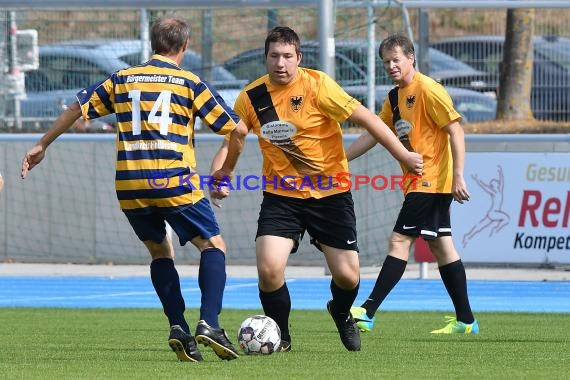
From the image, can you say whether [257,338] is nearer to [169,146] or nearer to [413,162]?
[169,146]

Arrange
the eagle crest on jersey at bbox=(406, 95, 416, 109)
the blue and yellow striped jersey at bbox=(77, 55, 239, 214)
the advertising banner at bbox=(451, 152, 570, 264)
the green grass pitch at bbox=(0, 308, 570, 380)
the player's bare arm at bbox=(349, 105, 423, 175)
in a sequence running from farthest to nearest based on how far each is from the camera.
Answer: the advertising banner at bbox=(451, 152, 570, 264), the eagle crest on jersey at bbox=(406, 95, 416, 109), the player's bare arm at bbox=(349, 105, 423, 175), the blue and yellow striped jersey at bbox=(77, 55, 239, 214), the green grass pitch at bbox=(0, 308, 570, 380)

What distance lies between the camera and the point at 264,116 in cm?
806

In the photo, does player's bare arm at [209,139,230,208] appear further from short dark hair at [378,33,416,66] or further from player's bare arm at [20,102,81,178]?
short dark hair at [378,33,416,66]

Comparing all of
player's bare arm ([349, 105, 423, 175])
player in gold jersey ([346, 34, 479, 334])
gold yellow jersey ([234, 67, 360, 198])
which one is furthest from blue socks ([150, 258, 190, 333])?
player in gold jersey ([346, 34, 479, 334])

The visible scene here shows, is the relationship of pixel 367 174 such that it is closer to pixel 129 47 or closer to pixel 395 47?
pixel 129 47

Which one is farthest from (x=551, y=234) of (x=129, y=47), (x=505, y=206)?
(x=129, y=47)

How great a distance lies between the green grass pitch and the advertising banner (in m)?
2.94

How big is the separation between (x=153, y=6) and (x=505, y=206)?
186 inches

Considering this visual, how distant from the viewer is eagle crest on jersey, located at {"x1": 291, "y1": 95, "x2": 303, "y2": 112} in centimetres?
801

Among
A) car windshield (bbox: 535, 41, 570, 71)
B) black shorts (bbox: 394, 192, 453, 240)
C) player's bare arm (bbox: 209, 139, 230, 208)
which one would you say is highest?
car windshield (bbox: 535, 41, 570, 71)

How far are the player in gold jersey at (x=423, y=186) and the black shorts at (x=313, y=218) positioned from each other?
4.79 ft

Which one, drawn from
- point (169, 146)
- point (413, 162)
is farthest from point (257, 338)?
point (413, 162)

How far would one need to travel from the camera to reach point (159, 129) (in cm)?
736

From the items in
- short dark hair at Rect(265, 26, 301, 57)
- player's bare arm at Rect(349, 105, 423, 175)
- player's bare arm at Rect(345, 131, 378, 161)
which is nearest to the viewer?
player's bare arm at Rect(349, 105, 423, 175)
